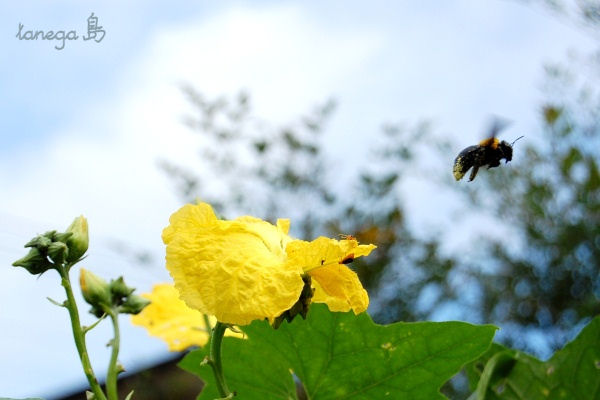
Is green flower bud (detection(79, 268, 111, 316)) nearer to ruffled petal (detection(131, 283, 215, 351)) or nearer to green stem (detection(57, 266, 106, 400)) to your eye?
green stem (detection(57, 266, 106, 400))

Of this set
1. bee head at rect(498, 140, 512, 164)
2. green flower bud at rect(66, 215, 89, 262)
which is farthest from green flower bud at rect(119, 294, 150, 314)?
bee head at rect(498, 140, 512, 164)

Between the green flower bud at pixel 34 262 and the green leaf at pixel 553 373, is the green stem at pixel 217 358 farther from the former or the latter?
the green leaf at pixel 553 373

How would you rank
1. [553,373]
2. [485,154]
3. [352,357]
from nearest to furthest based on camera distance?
[352,357] → [553,373] → [485,154]

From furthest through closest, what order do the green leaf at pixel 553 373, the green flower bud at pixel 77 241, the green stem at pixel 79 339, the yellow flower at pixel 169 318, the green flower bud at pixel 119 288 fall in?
the yellow flower at pixel 169 318 → the green leaf at pixel 553 373 → the green flower bud at pixel 119 288 → the green flower bud at pixel 77 241 → the green stem at pixel 79 339

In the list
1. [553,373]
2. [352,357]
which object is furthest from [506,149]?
[352,357]

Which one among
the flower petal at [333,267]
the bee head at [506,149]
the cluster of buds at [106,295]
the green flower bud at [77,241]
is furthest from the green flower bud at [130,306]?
the bee head at [506,149]

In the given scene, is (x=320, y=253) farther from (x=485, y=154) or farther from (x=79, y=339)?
(x=485, y=154)
